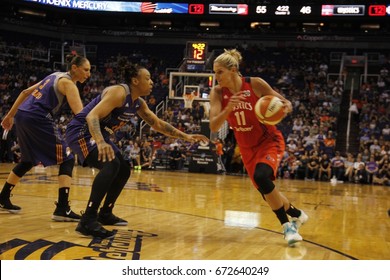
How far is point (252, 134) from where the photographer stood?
487 cm

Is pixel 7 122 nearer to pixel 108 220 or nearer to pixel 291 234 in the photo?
pixel 108 220

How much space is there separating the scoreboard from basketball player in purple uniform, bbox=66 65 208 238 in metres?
22.5

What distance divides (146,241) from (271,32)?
26.0 meters

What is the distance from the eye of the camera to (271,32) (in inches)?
1140

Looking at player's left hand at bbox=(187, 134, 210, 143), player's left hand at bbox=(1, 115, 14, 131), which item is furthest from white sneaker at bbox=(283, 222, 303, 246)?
player's left hand at bbox=(1, 115, 14, 131)

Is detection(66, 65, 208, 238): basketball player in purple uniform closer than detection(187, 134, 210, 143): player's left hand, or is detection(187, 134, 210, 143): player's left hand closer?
detection(66, 65, 208, 238): basketball player in purple uniform

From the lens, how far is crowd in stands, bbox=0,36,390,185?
1631 cm

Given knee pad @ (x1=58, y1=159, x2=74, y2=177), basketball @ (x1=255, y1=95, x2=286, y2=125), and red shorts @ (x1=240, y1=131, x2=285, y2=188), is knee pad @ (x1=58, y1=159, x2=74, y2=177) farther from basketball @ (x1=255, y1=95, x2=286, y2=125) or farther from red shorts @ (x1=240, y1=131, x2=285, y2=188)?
basketball @ (x1=255, y1=95, x2=286, y2=125)

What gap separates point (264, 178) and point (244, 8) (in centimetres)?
2363

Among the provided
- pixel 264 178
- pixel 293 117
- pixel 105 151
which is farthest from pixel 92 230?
pixel 293 117

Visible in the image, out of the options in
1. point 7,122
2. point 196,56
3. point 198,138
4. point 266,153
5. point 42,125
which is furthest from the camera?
point 196,56

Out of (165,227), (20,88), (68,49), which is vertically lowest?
Answer: (165,227)
